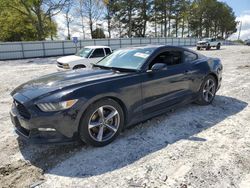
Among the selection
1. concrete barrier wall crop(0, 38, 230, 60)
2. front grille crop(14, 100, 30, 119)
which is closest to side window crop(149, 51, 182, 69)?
front grille crop(14, 100, 30, 119)

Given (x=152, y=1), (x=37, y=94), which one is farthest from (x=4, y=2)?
(x=37, y=94)

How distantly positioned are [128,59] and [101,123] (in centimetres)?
151

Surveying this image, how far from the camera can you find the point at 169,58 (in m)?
4.75

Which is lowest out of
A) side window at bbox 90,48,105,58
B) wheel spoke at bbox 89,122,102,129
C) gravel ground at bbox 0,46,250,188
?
gravel ground at bbox 0,46,250,188

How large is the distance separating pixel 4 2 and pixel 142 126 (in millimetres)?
32098

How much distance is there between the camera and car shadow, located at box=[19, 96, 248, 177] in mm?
3092

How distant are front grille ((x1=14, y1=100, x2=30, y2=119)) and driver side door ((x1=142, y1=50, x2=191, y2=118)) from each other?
6.13ft

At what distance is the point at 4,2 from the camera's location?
96.2ft

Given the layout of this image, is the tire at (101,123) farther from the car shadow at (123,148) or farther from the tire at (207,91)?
the tire at (207,91)

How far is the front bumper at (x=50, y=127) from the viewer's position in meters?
3.07

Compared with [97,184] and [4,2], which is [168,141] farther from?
[4,2]

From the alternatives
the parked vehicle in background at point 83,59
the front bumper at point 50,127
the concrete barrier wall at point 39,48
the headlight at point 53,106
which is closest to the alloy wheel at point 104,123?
the front bumper at point 50,127

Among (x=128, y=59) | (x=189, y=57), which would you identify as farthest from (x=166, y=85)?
(x=189, y=57)

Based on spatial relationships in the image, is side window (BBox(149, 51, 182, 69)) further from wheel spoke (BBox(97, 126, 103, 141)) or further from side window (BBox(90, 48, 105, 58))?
side window (BBox(90, 48, 105, 58))
